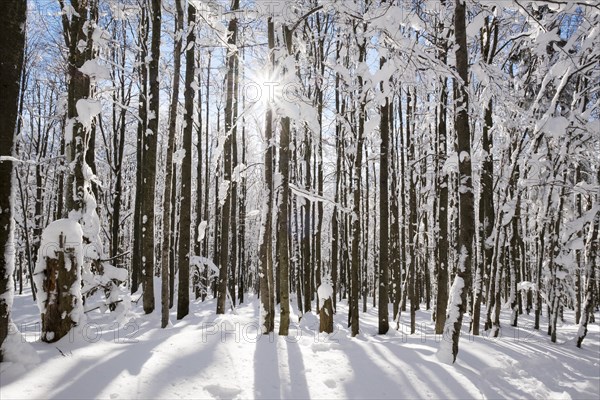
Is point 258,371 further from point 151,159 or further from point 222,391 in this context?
point 151,159

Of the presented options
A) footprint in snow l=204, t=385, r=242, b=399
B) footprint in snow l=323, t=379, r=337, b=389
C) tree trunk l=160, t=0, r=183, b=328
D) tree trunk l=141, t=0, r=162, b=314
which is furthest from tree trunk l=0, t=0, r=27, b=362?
tree trunk l=141, t=0, r=162, b=314

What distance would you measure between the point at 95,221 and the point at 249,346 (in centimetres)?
325

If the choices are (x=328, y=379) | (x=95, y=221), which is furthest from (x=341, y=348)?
(x=95, y=221)

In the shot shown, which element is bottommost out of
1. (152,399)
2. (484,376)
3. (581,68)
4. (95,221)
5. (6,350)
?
(484,376)

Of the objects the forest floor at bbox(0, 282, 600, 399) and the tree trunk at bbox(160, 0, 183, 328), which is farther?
the tree trunk at bbox(160, 0, 183, 328)

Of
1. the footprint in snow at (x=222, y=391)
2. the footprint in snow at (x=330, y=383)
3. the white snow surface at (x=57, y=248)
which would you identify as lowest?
the footprint in snow at (x=330, y=383)

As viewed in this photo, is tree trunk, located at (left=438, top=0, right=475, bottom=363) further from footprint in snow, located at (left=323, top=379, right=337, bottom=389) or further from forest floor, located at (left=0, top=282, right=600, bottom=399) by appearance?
footprint in snow, located at (left=323, top=379, right=337, bottom=389)

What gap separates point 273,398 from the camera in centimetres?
357

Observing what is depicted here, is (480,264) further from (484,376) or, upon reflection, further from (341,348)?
(341,348)

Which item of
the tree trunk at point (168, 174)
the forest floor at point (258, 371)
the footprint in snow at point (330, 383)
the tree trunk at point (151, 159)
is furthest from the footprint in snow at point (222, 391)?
the tree trunk at point (151, 159)

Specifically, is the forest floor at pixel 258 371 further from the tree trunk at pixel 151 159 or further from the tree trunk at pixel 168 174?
the tree trunk at pixel 151 159

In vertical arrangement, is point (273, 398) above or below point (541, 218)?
below

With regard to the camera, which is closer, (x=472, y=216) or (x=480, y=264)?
(x=472, y=216)

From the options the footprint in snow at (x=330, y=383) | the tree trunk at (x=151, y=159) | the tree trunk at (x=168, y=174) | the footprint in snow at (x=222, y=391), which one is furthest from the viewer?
the tree trunk at (x=151, y=159)
